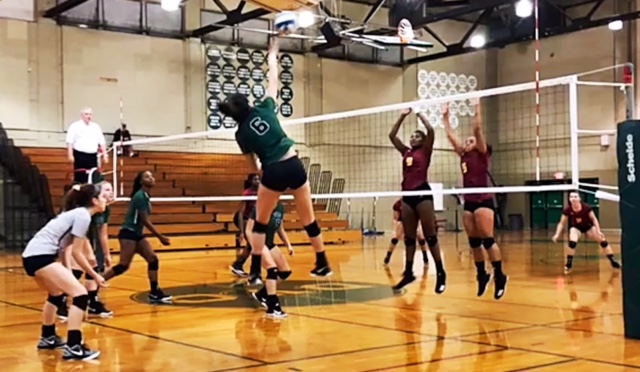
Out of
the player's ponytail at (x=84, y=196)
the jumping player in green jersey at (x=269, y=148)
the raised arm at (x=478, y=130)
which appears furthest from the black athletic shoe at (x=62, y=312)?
the raised arm at (x=478, y=130)

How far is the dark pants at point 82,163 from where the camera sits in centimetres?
984

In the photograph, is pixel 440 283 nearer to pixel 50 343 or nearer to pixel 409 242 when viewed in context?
pixel 409 242

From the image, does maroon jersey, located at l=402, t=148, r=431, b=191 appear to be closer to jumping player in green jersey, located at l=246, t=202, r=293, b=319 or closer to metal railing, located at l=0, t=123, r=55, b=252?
jumping player in green jersey, located at l=246, t=202, r=293, b=319

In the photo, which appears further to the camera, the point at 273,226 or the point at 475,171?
the point at 273,226

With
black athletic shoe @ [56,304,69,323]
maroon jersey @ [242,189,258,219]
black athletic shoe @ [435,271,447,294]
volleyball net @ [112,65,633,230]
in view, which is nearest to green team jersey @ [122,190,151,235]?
black athletic shoe @ [56,304,69,323]

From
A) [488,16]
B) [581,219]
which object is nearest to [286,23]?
[581,219]

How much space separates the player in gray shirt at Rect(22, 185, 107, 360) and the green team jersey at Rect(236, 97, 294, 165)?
1.12 meters

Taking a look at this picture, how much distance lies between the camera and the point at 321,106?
913 inches

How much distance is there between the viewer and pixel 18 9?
1842cm

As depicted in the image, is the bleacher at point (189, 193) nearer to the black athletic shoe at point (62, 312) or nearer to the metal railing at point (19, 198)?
the metal railing at point (19, 198)

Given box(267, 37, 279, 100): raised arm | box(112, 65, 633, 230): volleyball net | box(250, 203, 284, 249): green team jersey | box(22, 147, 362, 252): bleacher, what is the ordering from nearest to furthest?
1. box(267, 37, 279, 100): raised arm
2. box(250, 203, 284, 249): green team jersey
3. box(22, 147, 362, 252): bleacher
4. box(112, 65, 633, 230): volleyball net

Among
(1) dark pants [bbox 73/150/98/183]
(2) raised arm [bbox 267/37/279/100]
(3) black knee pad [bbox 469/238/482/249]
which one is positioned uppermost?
(2) raised arm [bbox 267/37/279/100]

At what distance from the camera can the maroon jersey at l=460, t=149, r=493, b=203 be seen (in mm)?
6953

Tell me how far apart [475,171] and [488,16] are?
1810 cm
